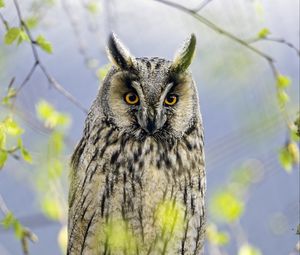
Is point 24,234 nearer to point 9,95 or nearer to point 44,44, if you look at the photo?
point 9,95

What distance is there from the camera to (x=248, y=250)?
79.5 inches

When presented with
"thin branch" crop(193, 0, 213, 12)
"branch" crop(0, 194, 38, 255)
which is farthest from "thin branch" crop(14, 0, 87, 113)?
"thin branch" crop(193, 0, 213, 12)

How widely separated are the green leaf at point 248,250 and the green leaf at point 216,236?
420 mm

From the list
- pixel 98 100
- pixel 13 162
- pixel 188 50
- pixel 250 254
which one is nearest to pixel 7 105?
pixel 13 162

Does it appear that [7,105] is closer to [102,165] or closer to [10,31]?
[10,31]

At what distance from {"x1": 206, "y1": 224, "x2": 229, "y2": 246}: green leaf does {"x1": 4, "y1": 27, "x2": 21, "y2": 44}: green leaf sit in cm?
120

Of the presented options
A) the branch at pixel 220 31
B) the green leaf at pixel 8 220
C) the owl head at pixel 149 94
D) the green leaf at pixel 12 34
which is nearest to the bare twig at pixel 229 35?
the branch at pixel 220 31

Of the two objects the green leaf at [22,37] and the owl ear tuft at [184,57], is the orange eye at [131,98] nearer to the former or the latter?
the owl ear tuft at [184,57]

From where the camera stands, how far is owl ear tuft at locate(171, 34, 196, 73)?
2.23 m

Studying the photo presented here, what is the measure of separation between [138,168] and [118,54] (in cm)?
42

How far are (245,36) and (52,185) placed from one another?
687 millimetres

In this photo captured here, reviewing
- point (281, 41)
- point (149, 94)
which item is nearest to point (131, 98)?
point (149, 94)

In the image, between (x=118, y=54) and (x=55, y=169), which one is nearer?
(x=55, y=169)

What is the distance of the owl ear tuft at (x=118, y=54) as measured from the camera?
7.29 ft
